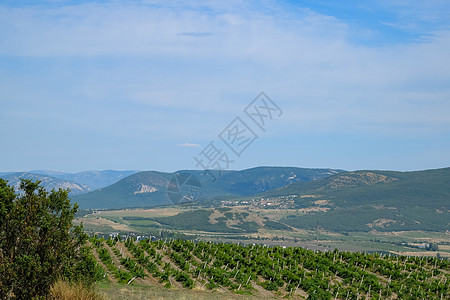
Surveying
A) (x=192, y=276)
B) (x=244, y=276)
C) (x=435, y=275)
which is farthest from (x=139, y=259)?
(x=435, y=275)

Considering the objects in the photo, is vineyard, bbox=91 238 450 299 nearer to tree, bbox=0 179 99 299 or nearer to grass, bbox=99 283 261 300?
grass, bbox=99 283 261 300

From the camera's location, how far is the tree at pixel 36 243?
15500mm

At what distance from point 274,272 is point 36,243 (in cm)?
2448

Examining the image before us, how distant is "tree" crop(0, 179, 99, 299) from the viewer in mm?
15500

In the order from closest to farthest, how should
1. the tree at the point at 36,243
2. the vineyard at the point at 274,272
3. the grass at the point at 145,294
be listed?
the tree at the point at 36,243 < the grass at the point at 145,294 < the vineyard at the point at 274,272

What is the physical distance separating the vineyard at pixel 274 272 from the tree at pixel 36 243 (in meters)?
14.0

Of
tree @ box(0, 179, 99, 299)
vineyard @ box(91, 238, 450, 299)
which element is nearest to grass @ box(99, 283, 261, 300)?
vineyard @ box(91, 238, 450, 299)

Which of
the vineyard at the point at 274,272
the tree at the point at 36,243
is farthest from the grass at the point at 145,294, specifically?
the tree at the point at 36,243

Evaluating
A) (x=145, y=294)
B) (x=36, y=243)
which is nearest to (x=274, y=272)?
(x=145, y=294)

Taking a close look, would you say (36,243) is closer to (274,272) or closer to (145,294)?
(145,294)

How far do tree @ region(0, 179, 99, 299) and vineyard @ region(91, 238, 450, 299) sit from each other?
14032 mm

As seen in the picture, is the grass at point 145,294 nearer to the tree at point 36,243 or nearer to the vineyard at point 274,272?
the vineyard at point 274,272

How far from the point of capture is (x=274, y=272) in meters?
37.1

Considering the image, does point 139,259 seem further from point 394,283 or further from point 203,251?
point 394,283
